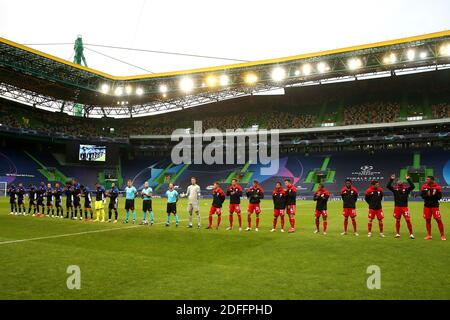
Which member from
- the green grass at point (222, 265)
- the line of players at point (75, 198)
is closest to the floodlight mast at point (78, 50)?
the line of players at point (75, 198)

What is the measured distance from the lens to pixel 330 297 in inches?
265

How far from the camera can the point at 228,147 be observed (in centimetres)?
6131

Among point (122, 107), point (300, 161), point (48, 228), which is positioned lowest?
point (48, 228)

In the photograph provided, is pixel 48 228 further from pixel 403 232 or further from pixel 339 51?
pixel 339 51

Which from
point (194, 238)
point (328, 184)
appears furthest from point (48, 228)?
point (328, 184)

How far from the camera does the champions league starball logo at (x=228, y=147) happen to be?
2279 inches

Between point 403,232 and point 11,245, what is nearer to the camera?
point 11,245

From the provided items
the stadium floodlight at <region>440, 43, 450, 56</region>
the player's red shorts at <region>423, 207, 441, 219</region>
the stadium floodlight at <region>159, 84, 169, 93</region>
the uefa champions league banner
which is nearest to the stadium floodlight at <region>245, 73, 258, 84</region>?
the stadium floodlight at <region>159, 84, 169, 93</region>

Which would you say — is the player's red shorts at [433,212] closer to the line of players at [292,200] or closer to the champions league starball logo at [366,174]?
the line of players at [292,200]

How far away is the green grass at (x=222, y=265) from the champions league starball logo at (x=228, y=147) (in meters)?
42.7

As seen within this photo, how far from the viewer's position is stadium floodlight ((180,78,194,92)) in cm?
4937

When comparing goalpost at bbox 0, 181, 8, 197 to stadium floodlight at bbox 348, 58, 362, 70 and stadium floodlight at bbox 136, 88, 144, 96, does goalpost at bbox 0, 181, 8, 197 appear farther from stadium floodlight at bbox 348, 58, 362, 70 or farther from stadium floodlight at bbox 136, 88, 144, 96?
stadium floodlight at bbox 348, 58, 362, 70

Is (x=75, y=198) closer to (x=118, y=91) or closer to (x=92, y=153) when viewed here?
(x=118, y=91)

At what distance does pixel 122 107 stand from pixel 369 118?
40458 mm
